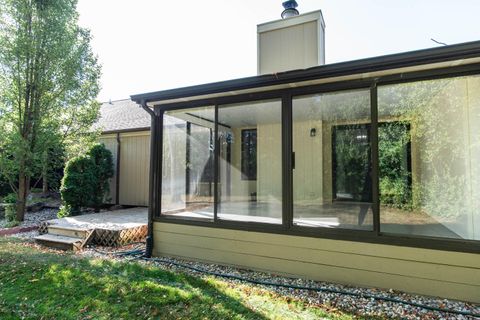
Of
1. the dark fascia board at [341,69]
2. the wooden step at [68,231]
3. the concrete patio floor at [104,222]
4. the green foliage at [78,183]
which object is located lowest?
the wooden step at [68,231]

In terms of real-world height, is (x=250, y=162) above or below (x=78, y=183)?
above

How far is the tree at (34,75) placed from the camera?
7.01m

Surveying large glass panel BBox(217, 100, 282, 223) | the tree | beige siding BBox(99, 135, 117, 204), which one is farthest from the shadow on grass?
beige siding BBox(99, 135, 117, 204)

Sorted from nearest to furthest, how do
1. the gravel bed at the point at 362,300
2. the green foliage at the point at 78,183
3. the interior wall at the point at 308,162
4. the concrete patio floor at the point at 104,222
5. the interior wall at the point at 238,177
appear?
the gravel bed at the point at 362,300 → the interior wall at the point at 308,162 → the interior wall at the point at 238,177 → the concrete patio floor at the point at 104,222 → the green foliage at the point at 78,183

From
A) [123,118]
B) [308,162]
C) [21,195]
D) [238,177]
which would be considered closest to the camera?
[308,162]

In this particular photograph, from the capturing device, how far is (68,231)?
562 cm

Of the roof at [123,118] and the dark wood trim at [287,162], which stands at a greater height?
the roof at [123,118]

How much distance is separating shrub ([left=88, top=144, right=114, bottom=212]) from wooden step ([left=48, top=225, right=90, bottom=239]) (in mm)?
2708

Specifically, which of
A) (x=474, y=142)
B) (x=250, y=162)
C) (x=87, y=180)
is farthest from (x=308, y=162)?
(x=87, y=180)

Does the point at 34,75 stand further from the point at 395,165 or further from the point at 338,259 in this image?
the point at 395,165

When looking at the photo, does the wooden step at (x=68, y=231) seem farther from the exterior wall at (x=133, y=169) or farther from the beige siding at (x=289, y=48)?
the beige siding at (x=289, y=48)

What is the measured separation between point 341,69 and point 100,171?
26.2 feet

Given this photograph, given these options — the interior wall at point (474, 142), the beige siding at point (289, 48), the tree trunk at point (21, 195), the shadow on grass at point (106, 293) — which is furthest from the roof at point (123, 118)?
the interior wall at point (474, 142)

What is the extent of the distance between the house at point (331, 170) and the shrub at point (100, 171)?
479cm
